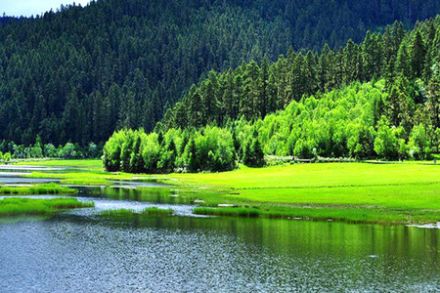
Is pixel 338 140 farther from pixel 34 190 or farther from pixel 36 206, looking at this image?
pixel 36 206

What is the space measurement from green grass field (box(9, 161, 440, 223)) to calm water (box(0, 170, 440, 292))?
271 inches

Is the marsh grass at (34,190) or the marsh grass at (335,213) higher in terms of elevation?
the marsh grass at (34,190)

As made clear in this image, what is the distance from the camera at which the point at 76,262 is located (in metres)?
63.4

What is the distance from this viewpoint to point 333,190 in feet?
374

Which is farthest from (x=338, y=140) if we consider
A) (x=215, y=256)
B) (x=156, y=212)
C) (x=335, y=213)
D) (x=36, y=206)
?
(x=215, y=256)

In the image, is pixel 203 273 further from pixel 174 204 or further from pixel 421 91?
pixel 421 91

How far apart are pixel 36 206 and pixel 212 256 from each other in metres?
45.5

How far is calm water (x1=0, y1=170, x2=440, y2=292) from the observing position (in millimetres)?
55138

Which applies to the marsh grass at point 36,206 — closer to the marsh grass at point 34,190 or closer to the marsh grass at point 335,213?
the marsh grass at point 34,190

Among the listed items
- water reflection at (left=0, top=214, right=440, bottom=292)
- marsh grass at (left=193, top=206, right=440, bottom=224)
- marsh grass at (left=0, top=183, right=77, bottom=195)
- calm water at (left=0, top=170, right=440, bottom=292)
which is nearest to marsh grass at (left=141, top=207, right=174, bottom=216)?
marsh grass at (left=193, top=206, right=440, bottom=224)

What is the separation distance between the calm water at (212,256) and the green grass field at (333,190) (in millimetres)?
6873

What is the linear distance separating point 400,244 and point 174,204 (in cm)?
4650

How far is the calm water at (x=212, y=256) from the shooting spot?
55138 millimetres

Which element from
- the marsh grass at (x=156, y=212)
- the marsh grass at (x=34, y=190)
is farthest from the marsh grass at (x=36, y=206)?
the marsh grass at (x=34, y=190)
